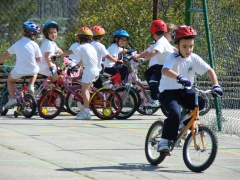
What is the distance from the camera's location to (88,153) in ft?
35.3

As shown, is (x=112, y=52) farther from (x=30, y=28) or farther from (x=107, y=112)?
(x=30, y=28)

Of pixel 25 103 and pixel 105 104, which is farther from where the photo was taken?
pixel 25 103

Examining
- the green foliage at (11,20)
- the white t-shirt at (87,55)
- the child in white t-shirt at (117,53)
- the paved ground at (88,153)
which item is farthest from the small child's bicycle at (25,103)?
the green foliage at (11,20)

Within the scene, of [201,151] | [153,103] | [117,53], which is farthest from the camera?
[117,53]

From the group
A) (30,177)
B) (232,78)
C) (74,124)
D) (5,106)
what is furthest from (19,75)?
(30,177)

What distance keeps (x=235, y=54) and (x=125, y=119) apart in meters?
3.03

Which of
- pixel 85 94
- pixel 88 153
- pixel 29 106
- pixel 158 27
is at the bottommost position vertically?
pixel 88 153

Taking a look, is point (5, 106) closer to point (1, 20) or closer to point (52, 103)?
point (52, 103)

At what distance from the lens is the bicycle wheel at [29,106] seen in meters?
15.6

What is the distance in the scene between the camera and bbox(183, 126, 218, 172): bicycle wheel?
30.0ft

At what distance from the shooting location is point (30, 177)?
8.68 m

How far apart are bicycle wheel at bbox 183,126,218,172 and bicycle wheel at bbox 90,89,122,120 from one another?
6.13 metres

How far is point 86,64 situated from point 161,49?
5.02 feet

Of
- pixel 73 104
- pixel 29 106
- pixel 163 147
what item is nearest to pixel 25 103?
pixel 29 106
